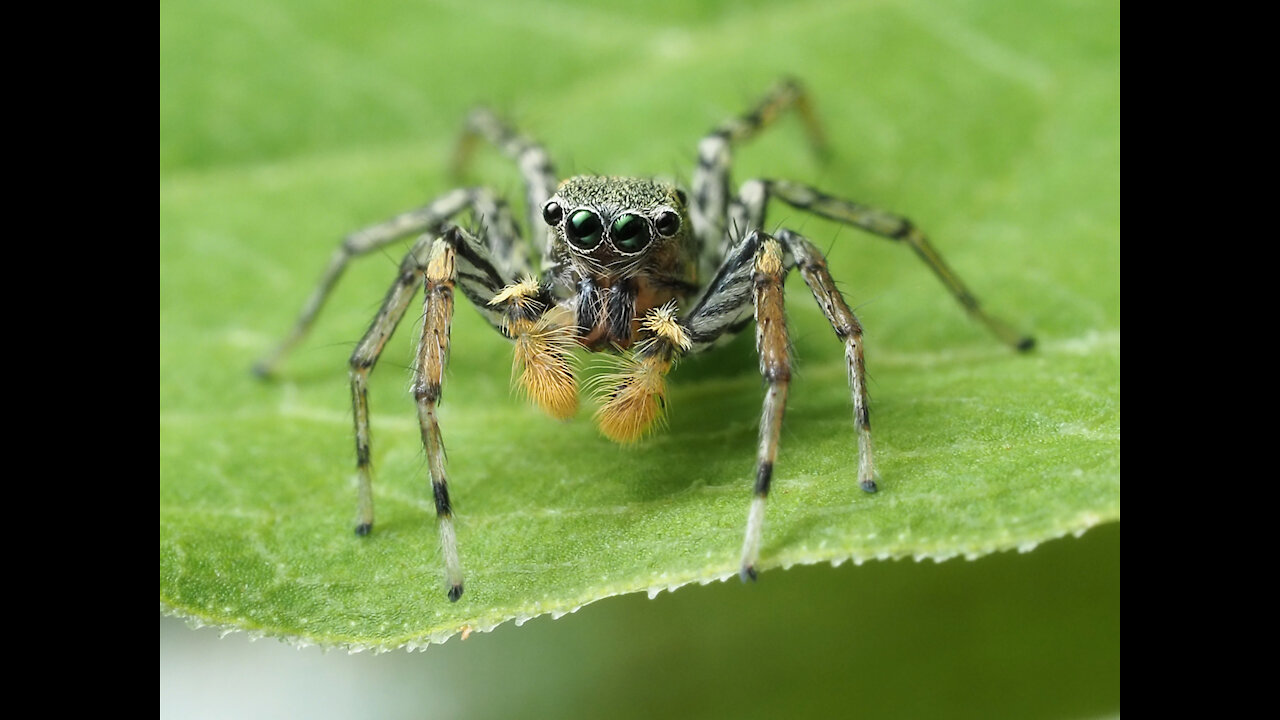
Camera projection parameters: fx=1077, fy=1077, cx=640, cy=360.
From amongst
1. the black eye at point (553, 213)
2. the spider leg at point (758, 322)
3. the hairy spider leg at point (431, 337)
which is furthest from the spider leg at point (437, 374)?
the spider leg at point (758, 322)

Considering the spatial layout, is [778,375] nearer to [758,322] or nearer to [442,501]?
[758,322]

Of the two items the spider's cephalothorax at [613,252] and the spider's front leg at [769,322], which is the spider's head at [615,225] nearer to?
the spider's cephalothorax at [613,252]

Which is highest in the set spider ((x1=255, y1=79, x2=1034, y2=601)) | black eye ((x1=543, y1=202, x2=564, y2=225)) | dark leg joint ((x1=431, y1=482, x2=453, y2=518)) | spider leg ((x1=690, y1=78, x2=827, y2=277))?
spider leg ((x1=690, y1=78, x2=827, y2=277))

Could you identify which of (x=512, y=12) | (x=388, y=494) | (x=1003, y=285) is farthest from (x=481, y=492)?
(x=512, y=12)

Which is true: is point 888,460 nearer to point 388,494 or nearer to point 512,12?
point 388,494

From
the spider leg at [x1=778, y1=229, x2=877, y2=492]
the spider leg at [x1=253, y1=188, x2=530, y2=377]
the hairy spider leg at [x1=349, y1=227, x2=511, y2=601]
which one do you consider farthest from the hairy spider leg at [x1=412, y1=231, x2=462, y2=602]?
the spider leg at [x1=778, y1=229, x2=877, y2=492]

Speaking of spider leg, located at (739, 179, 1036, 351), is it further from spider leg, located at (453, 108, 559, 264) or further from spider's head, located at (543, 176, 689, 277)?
spider leg, located at (453, 108, 559, 264)

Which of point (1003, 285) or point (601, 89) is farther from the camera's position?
point (601, 89)
